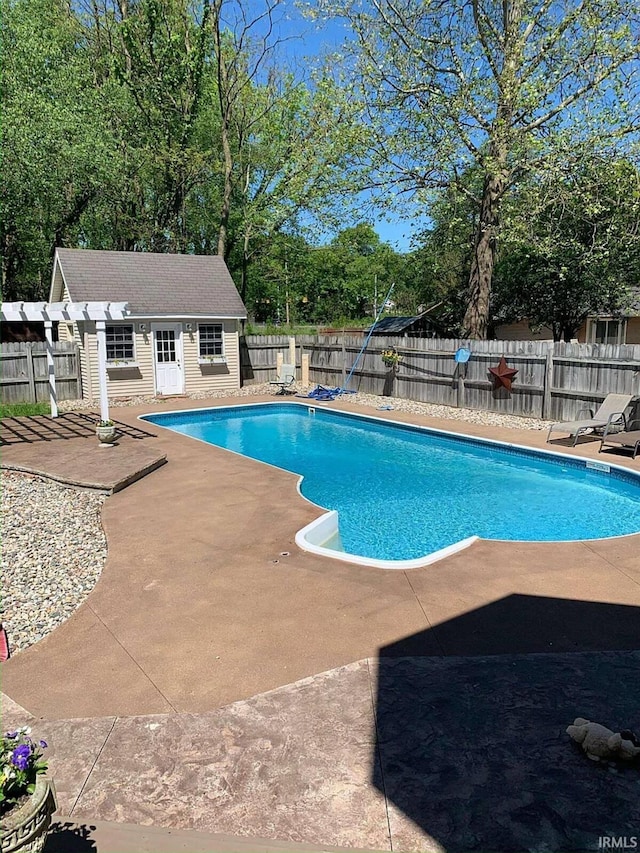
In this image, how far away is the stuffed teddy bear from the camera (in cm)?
283

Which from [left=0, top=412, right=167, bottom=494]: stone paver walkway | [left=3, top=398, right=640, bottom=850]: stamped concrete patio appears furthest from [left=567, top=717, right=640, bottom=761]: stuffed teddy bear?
[left=0, top=412, right=167, bottom=494]: stone paver walkway

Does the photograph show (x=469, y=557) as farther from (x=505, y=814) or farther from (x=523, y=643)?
(x=505, y=814)

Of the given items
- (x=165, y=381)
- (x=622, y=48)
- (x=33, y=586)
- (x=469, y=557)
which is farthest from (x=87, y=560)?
(x=622, y=48)

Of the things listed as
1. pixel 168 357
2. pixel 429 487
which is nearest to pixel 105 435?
pixel 429 487

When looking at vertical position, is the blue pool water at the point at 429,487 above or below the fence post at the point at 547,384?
below

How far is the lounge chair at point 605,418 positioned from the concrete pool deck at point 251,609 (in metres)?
4.63

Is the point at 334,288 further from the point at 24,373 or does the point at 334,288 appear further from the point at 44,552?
the point at 44,552

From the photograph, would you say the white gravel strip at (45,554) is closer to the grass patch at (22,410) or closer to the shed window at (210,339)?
the grass patch at (22,410)

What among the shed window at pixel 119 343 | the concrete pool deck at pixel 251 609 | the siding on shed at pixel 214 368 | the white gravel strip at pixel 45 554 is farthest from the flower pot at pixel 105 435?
the siding on shed at pixel 214 368

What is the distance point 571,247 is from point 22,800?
17886 millimetres

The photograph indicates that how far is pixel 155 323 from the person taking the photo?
661 inches

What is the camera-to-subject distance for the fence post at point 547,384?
12859 mm

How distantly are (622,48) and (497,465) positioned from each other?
34.0 ft

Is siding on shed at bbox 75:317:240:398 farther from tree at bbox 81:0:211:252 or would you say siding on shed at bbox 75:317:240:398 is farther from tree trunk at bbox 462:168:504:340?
tree at bbox 81:0:211:252
